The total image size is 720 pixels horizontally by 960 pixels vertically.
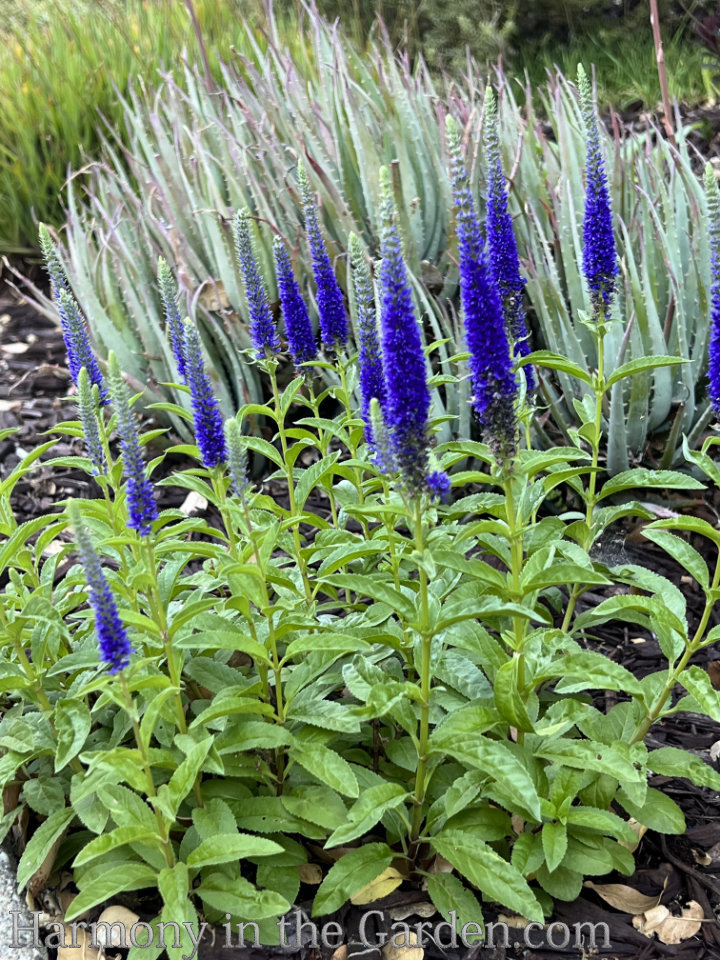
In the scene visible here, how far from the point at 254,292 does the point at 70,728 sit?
1136mm

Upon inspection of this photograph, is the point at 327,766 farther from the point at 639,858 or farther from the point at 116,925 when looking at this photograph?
the point at 639,858

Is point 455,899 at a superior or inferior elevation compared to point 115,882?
inferior

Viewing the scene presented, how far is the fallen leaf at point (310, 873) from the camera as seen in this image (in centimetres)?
214

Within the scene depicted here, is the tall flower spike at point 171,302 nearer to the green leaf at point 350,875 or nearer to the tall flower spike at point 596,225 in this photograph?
the tall flower spike at point 596,225

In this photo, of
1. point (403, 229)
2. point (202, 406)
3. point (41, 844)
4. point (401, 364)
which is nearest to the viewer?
point (401, 364)

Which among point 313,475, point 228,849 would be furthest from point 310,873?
point 313,475

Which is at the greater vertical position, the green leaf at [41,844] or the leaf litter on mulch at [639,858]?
the green leaf at [41,844]

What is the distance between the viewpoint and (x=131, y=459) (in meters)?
1.73

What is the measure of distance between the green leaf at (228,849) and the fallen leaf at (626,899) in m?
0.82

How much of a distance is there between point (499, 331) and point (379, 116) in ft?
8.98

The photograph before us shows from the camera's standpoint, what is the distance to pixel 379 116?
13.3ft

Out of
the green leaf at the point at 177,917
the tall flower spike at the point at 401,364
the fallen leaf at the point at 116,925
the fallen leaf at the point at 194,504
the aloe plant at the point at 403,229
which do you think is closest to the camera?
the tall flower spike at the point at 401,364

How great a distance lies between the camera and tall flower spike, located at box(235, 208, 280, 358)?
6.90ft

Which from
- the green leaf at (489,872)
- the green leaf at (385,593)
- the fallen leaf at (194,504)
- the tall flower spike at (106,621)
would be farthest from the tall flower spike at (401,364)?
the fallen leaf at (194,504)
